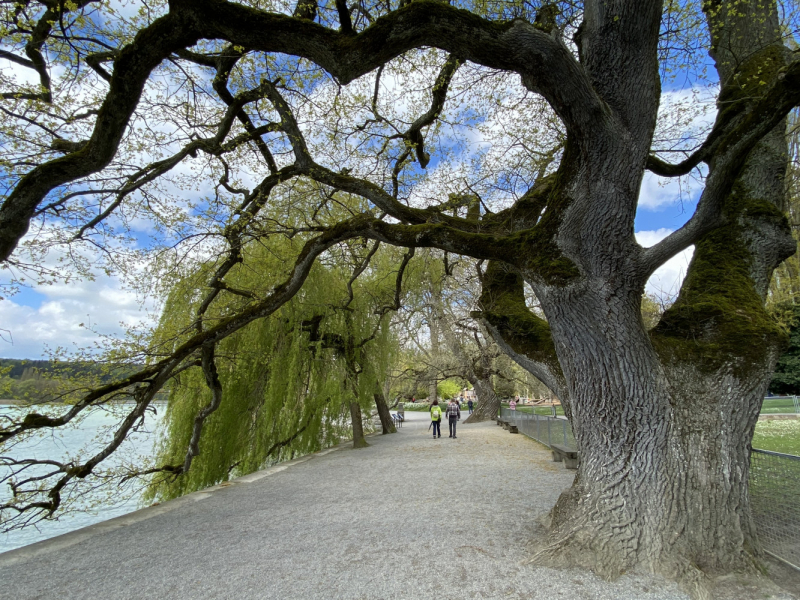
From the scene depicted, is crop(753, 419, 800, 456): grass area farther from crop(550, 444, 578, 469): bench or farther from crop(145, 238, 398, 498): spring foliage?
crop(145, 238, 398, 498): spring foliage

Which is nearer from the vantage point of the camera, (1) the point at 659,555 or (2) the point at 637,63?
(1) the point at 659,555

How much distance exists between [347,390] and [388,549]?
723 centimetres

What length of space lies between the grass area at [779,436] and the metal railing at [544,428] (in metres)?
3.52

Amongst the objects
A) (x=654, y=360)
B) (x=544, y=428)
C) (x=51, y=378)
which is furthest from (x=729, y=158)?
(x=544, y=428)

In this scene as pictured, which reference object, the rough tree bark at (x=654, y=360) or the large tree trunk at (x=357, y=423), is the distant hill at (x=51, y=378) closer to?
the rough tree bark at (x=654, y=360)

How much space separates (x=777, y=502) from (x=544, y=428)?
8.57m

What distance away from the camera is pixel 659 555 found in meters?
3.48

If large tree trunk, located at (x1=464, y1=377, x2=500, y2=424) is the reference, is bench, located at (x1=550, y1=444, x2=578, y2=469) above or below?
below

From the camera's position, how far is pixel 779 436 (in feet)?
39.3

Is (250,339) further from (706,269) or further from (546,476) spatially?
(706,269)

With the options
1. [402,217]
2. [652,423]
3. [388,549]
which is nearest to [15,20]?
[402,217]

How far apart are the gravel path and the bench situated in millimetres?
896

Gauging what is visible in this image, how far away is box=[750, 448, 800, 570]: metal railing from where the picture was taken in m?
3.69

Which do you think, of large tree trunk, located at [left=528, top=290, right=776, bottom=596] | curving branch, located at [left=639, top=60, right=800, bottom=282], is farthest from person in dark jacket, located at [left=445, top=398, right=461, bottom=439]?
curving branch, located at [left=639, top=60, right=800, bottom=282]
